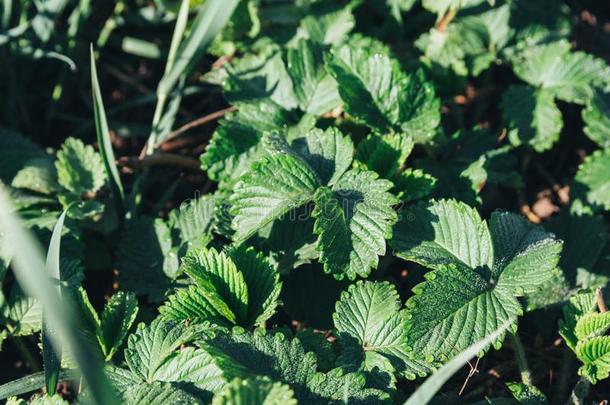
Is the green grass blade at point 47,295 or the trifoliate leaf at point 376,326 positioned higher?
the green grass blade at point 47,295

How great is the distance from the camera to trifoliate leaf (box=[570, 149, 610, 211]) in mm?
2068

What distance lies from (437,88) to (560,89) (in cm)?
40

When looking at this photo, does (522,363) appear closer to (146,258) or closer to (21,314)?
(146,258)

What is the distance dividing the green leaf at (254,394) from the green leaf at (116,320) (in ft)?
1.42

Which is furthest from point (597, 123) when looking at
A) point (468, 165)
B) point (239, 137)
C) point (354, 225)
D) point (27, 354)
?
point (27, 354)

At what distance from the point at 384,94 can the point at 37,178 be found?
108cm

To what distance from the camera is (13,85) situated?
2451 millimetres

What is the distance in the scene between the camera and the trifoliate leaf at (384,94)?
1967 mm

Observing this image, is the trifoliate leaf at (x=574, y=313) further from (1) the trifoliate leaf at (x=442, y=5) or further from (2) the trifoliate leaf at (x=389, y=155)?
(1) the trifoliate leaf at (x=442, y=5)

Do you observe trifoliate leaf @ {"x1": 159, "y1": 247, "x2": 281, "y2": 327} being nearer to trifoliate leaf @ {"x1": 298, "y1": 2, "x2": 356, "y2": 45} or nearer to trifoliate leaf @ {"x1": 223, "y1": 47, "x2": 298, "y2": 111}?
trifoliate leaf @ {"x1": 223, "y1": 47, "x2": 298, "y2": 111}

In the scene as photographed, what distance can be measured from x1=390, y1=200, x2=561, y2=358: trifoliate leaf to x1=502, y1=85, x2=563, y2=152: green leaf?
474 mm

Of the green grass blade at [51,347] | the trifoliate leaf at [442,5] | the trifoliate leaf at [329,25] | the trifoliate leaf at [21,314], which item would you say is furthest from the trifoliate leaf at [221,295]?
the trifoliate leaf at [442,5]

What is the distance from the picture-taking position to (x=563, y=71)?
2.25 metres

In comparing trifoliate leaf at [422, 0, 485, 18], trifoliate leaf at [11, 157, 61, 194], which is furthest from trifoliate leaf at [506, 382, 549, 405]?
trifoliate leaf at [11, 157, 61, 194]
